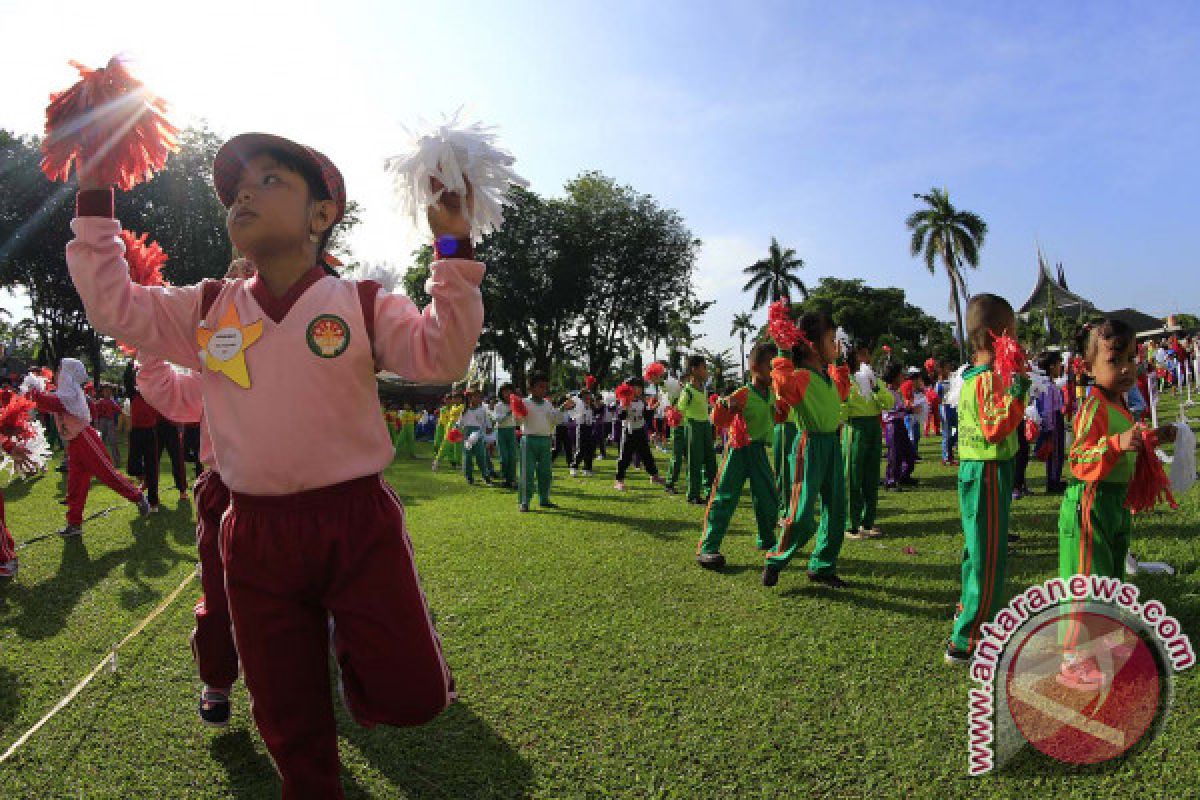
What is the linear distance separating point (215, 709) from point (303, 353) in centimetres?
230

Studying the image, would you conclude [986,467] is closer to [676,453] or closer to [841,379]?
[841,379]

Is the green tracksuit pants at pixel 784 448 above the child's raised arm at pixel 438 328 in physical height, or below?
below

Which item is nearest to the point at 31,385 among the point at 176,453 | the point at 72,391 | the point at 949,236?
the point at 72,391

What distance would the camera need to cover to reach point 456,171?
6.31ft

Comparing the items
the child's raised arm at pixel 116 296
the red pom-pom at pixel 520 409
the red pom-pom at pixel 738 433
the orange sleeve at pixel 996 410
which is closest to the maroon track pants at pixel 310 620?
the child's raised arm at pixel 116 296

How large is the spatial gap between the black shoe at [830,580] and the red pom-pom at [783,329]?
71.4 inches

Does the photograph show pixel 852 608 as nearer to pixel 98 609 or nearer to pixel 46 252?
pixel 98 609

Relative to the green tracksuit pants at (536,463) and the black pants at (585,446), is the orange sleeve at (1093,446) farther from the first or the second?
the black pants at (585,446)

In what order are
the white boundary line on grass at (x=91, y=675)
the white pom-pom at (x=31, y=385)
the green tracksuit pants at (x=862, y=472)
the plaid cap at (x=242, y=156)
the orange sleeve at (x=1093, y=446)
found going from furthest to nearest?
1. the white pom-pom at (x=31, y=385)
2. the green tracksuit pants at (x=862, y=472)
3. the orange sleeve at (x=1093, y=446)
4. the white boundary line on grass at (x=91, y=675)
5. the plaid cap at (x=242, y=156)

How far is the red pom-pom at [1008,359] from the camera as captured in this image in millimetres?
3641

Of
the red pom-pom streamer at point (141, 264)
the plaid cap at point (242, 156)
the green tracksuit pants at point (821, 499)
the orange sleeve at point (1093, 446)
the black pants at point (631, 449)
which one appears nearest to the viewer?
Answer: the plaid cap at point (242, 156)

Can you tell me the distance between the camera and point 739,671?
3939mm

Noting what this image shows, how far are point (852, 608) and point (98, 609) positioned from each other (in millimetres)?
5661

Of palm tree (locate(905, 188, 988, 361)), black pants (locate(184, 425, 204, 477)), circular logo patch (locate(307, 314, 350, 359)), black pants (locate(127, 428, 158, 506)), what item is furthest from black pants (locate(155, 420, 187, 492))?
palm tree (locate(905, 188, 988, 361))
